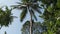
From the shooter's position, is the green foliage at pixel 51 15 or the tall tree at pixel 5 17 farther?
the tall tree at pixel 5 17

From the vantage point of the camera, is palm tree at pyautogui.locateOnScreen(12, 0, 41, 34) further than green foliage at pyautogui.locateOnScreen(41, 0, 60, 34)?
Yes

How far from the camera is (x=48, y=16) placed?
37500mm

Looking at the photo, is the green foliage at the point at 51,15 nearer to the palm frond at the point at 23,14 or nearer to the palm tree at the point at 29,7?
the palm tree at the point at 29,7

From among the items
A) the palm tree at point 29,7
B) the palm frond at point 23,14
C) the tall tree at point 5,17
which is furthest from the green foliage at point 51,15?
the tall tree at point 5,17

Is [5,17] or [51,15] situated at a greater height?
[51,15]

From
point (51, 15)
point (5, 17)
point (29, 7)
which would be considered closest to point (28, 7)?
point (29, 7)

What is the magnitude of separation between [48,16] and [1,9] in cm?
890

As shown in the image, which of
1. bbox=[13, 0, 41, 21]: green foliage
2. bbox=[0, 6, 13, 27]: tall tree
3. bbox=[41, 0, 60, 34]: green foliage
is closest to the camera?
bbox=[41, 0, 60, 34]: green foliage

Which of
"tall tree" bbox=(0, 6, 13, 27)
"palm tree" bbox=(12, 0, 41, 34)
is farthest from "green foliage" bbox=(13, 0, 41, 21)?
"tall tree" bbox=(0, 6, 13, 27)

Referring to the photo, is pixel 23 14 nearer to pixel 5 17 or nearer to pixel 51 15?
pixel 5 17

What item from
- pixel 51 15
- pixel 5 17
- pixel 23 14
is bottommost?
pixel 23 14

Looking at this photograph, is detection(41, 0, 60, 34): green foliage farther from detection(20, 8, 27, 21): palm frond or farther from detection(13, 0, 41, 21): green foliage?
detection(20, 8, 27, 21): palm frond

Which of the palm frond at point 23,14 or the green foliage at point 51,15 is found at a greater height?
the green foliage at point 51,15

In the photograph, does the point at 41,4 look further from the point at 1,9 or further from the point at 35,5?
the point at 1,9
